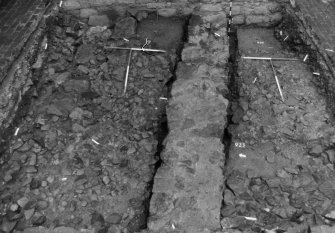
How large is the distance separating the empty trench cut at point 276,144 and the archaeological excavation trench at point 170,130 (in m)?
0.01

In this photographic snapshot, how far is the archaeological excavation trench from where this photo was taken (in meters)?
3.91

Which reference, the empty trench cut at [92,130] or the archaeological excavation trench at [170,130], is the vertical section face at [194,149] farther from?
the empty trench cut at [92,130]

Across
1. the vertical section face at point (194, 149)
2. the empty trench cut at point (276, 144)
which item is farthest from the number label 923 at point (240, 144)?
the vertical section face at point (194, 149)

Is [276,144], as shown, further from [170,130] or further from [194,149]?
[170,130]

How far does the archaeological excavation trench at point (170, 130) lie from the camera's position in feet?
12.8

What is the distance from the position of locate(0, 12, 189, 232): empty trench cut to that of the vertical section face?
0.93 feet

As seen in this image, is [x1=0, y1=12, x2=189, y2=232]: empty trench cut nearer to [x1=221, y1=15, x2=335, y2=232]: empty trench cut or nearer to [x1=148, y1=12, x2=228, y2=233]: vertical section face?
[x1=148, y1=12, x2=228, y2=233]: vertical section face

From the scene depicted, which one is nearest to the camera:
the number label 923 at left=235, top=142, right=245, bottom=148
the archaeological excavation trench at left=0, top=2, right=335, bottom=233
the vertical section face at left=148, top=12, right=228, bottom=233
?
the vertical section face at left=148, top=12, right=228, bottom=233

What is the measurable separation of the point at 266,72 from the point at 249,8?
1208mm

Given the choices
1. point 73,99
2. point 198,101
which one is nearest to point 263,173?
point 198,101

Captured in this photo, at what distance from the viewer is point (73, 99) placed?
4848mm

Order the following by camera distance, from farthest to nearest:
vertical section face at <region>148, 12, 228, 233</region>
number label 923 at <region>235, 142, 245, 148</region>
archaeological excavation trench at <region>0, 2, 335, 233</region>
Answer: number label 923 at <region>235, 142, 245, 148</region> < archaeological excavation trench at <region>0, 2, 335, 233</region> < vertical section face at <region>148, 12, 228, 233</region>

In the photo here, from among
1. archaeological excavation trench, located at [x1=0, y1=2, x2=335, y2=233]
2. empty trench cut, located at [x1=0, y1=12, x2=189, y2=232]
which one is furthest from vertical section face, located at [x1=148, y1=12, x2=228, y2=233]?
empty trench cut, located at [x1=0, y1=12, x2=189, y2=232]

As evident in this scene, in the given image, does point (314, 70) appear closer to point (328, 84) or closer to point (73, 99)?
point (328, 84)
